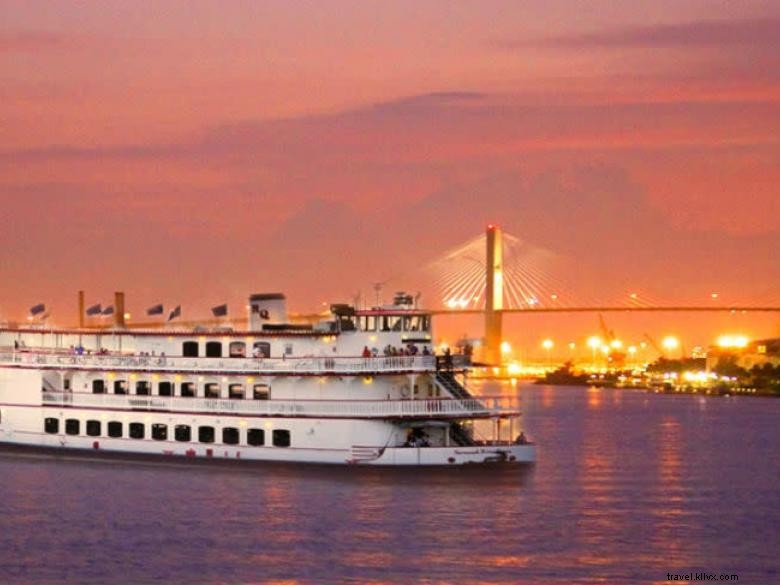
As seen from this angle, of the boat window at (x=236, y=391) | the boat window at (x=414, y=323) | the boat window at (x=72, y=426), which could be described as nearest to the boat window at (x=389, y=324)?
the boat window at (x=414, y=323)

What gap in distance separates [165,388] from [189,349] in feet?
4.17

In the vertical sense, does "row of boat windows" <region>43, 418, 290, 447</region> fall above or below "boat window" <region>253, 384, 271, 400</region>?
below

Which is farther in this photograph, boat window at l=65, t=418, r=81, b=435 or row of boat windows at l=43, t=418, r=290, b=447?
boat window at l=65, t=418, r=81, b=435

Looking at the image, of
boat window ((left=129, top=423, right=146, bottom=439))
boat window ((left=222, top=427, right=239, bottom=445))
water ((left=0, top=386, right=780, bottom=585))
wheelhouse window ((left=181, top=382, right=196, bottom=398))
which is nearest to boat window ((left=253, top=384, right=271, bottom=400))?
boat window ((left=222, top=427, right=239, bottom=445))

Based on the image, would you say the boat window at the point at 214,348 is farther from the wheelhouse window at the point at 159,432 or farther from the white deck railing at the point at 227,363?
the wheelhouse window at the point at 159,432

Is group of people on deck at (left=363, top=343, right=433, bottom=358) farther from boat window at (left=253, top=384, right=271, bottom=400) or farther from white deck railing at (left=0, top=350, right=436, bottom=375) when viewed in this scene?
boat window at (left=253, top=384, right=271, bottom=400)

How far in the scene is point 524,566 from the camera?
36094 mm

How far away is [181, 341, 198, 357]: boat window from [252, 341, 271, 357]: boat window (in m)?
1.90

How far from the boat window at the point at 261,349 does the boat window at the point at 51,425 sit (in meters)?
6.70

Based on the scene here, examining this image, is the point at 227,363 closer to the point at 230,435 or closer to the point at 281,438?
the point at 230,435

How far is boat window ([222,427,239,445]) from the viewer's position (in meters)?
48.2

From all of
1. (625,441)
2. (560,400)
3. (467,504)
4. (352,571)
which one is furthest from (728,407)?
(352,571)

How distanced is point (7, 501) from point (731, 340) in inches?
5967

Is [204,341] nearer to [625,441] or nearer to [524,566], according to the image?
[524,566]
